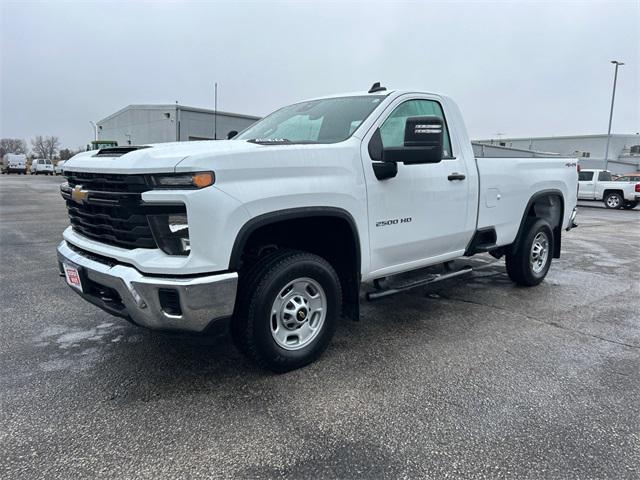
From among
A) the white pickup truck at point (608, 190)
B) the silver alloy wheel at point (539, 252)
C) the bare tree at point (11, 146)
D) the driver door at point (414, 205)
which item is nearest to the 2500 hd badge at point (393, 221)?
the driver door at point (414, 205)

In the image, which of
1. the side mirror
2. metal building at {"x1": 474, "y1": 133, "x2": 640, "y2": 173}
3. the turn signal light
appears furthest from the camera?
metal building at {"x1": 474, "y1": 133, "x2": 640, "y2": 173}

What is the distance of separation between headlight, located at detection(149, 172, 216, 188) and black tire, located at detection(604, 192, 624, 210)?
23.1m

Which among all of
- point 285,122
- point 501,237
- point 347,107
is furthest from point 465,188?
point 285,122

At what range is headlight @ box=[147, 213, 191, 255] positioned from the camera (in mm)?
2799

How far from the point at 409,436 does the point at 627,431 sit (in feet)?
4.21

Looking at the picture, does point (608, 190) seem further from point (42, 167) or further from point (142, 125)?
point (42, 167)

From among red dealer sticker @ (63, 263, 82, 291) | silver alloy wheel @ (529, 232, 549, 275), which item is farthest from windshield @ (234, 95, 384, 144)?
silver alloy wheel @ (529, 232, 549, 275)

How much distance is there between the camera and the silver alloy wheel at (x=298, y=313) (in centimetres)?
330

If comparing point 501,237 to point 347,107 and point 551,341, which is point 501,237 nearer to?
point 551,341

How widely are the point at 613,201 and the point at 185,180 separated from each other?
77.0ft

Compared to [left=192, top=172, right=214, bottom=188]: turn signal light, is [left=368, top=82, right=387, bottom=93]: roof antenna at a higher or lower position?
higher

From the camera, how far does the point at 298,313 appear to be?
338 cm

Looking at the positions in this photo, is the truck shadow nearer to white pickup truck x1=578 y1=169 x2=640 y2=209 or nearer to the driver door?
the driver door

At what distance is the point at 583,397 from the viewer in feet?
10.3
